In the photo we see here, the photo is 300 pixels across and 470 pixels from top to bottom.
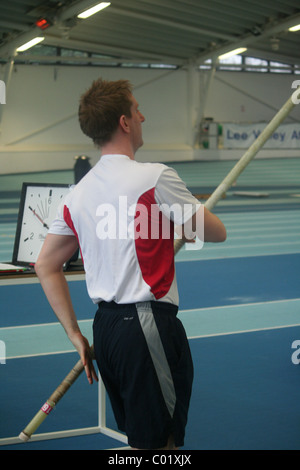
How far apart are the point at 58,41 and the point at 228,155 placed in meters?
7.99

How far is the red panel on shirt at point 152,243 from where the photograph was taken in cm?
187

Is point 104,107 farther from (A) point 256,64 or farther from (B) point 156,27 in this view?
(A) point 256,64

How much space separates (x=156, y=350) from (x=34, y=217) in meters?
1.85

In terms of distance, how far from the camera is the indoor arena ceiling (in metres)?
17.1

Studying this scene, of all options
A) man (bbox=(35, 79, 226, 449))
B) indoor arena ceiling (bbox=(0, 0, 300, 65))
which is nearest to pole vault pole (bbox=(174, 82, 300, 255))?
man (bbox=(35, 79, 226, 449))

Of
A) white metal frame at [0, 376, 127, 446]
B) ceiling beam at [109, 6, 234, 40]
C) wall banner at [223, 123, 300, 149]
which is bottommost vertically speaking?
white metal frame at [0, 376, 127, 446]

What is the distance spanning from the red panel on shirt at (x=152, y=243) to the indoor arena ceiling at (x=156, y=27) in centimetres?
1460

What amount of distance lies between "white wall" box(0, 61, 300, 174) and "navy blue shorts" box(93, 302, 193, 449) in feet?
64.9

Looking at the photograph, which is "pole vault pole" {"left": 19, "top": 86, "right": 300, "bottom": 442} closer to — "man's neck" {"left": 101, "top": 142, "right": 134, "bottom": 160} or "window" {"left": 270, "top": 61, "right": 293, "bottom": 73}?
"man's neck" {"left": 101, "top": 142, "right": 134, "bottom": 160}

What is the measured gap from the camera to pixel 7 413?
352 cm

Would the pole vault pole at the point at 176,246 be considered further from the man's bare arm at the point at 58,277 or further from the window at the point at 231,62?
the window at the point at 231,62

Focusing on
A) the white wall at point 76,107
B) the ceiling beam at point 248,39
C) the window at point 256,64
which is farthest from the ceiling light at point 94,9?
the window at point 256,64

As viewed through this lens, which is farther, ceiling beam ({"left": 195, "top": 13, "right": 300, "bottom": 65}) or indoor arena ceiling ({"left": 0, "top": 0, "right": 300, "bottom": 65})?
ceiling beam ({"left": 195, "top": 13, "right": 300, "bottom": 65})
